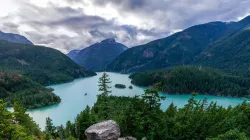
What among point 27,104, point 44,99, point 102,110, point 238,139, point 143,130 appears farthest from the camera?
point 44,99

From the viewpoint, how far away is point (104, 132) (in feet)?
111

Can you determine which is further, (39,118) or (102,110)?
(39,118)

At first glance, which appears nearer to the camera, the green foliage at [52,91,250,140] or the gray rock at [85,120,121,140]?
the gray rock at [85,120,121,140]

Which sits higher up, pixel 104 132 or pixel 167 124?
pixel 104 132

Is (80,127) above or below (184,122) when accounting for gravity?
below

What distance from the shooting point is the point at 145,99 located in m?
37.8

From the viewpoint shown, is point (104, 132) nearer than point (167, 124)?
Yes

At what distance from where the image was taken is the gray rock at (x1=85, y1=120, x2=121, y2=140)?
110 ft

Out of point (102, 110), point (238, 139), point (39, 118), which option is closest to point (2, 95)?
point (39, 118)

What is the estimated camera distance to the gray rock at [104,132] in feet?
110

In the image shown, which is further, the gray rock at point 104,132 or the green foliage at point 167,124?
the green foliage at point 167,124

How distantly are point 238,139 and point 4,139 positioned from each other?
96.2 ft

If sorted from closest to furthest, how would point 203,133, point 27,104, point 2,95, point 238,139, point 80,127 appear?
point 238,139, point 203,133, point 80,127, point 27,104, point 2,95

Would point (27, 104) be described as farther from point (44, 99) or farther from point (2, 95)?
point (2, 95)
